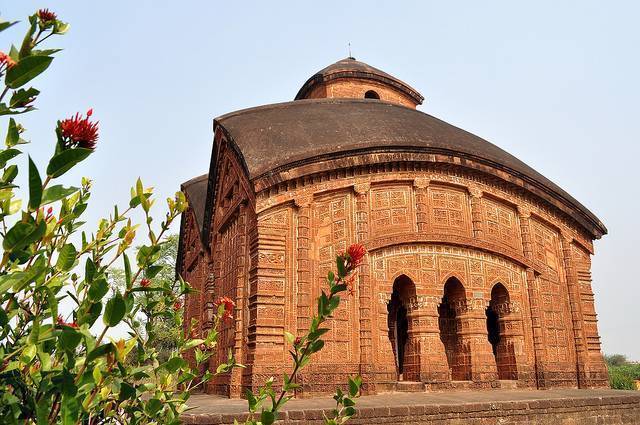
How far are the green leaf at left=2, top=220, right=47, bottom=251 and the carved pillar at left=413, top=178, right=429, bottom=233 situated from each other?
975 centimetres

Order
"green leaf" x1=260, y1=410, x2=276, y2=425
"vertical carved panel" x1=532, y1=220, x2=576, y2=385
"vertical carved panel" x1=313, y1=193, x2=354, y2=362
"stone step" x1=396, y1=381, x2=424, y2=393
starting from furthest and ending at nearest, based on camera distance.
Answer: "vertical carved panel" x1=532, y1=220, x2=576, y2=385 → "stone step" x1=396, y1=381, x2=424, y2=393 → "vertical carved panel" x1=313, y1=193, x2=354, y2=362 → "green leaf" x1=260, y1=410, x2=276, y2=425

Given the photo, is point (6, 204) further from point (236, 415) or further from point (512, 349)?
point (512, 349)

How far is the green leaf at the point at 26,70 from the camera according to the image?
117cm

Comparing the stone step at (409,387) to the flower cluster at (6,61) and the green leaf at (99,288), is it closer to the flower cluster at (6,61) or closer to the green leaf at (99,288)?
the green leaf at (99,288)

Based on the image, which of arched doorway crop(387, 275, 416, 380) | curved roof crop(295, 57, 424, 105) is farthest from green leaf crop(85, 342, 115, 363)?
curved roof crop(295, 57, 424, 105)

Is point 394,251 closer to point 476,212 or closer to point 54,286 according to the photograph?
point 476,212

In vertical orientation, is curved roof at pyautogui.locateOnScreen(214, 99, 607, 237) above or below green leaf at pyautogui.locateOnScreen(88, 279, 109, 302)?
above

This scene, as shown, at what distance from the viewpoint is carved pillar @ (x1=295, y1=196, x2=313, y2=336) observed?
9.05 metres

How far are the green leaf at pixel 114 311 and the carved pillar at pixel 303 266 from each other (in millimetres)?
7916

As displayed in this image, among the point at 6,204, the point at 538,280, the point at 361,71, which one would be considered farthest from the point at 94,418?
the point at 361,71

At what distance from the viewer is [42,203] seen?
4.14 ft

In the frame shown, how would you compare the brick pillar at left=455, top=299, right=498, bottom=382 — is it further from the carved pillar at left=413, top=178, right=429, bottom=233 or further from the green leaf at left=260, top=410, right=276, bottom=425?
the green leaf at left=260, top=410, right=276, bottom=425

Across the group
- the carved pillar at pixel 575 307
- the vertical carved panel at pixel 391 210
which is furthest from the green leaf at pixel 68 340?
the carved pillar at pixel 575 307

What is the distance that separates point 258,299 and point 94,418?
727 centimetres
